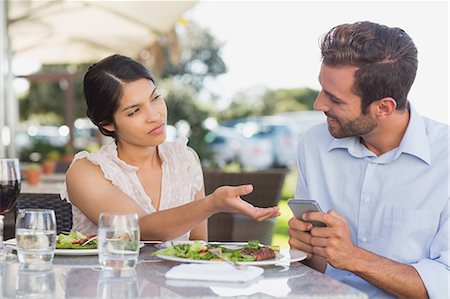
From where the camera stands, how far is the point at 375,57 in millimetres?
2643

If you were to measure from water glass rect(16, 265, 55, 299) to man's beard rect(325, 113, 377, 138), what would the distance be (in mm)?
1054

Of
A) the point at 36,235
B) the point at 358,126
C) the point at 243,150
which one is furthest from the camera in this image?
the point at 243,150

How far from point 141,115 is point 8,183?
0.71 metres

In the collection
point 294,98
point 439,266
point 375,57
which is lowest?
point 439,266

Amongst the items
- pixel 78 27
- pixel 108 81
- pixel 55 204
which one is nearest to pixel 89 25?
pixel 78 27

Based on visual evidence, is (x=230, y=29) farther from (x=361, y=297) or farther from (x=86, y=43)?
(x=361, y=297)

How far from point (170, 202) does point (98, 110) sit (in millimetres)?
412

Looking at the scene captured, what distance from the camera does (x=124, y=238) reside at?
1.92m

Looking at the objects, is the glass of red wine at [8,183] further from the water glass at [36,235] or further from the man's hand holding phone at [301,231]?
the man's hand holding phone at [301,231]

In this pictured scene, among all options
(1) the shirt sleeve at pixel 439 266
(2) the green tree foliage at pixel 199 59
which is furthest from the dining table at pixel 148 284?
(2) the green tree foliage at pixel 199 59

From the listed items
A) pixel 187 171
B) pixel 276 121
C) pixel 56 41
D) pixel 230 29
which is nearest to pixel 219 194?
pixel 187 171

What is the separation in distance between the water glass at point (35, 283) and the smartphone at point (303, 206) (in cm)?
67

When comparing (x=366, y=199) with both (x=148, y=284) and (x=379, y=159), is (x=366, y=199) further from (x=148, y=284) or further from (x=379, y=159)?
(x=148, y=284)

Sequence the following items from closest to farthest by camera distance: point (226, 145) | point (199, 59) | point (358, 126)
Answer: point (358, 126), point (226, 145), point (199, 59)
